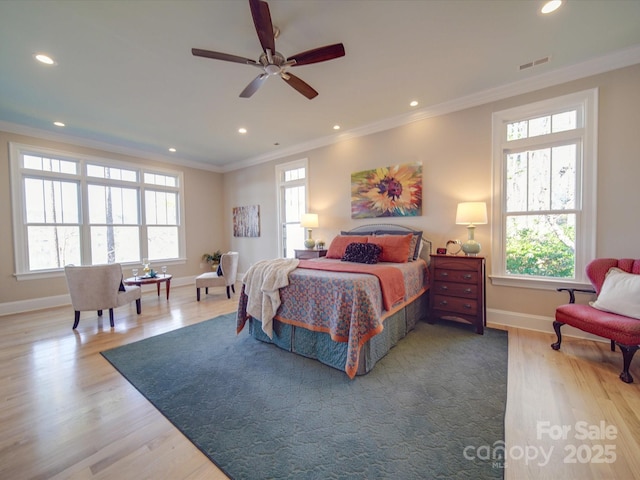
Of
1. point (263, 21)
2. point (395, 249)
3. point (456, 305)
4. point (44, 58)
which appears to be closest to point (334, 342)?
point (395, 249)

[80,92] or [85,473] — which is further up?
[80,92]

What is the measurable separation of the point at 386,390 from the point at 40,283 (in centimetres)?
586

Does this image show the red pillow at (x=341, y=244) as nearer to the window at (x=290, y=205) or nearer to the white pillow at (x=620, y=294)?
the window at (x=290, y=205)

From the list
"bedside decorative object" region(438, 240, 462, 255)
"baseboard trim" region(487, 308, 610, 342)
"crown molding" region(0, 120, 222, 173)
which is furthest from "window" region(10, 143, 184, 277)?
"baseboard trim" region(487, 308, 610, 342)

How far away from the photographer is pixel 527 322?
318cm

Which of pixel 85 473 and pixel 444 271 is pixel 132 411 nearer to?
pixel 85 473

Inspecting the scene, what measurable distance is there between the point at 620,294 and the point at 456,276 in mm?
1340

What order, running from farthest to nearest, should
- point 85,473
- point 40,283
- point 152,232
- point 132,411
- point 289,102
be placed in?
point 152,232
point 40,283
point 289,102
point 132,411
point 85,473

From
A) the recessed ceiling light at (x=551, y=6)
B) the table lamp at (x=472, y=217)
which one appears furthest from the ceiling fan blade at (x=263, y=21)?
the table lamp at (x=472, y=217)

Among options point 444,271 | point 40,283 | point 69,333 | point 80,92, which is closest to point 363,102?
point 444,271

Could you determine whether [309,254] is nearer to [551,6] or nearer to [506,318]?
[506,318]

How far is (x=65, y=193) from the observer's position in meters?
4.65

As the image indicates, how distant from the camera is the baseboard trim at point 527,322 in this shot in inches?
115

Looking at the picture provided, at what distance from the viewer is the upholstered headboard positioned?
3863mm
